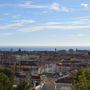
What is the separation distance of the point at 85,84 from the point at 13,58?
214 feet

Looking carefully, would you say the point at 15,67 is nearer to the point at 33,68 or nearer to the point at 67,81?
the point at 33,68

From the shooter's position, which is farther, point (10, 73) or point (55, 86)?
point (55, 86)

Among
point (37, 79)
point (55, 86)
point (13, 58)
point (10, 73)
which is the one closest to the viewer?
point (10, 73)

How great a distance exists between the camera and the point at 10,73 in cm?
2498

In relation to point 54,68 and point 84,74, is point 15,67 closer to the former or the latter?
point 54,68

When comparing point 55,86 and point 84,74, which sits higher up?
point 84,74

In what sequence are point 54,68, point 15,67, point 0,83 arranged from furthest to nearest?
point 54,68
point 15,67
point 0,83

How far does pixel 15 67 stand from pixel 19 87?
28.7 m

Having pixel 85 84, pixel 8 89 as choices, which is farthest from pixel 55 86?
pixel 85 84

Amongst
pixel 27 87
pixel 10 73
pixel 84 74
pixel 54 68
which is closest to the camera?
pixel 84 74

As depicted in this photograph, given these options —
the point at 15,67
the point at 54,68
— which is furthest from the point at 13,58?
the point at 15,67

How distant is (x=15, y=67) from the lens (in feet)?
170

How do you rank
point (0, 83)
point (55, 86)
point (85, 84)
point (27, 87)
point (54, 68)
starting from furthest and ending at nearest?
1. point (54, 68)
2. point (55, 86)
3. point (27, 87)
4. point (0, 83)
5. point (85, 84)

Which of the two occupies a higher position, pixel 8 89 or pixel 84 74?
pixel 84 74
